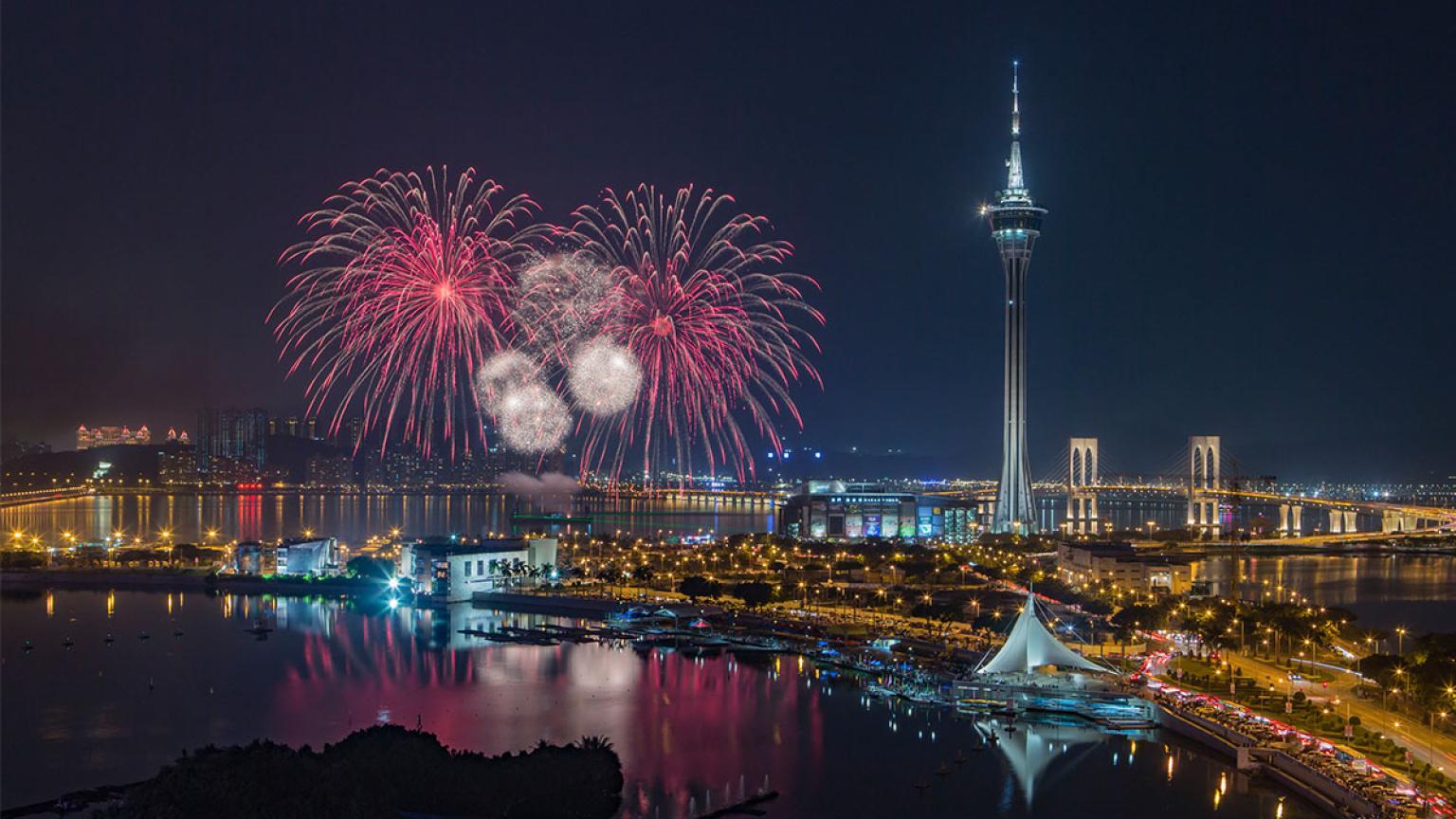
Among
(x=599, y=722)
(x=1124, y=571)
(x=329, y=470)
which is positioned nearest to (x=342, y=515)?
(x=329, y=470)

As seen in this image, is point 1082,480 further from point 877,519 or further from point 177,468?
point 177,468

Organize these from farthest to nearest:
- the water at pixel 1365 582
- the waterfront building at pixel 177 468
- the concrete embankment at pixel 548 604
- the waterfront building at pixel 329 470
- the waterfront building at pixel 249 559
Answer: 1. the waterfront building at pixel 329 470
2. the waterfront building at pixel 177 468
3. the waterfront building at pixel 249 559
4. the water at pixel 1365 582
5. the concrete embankment at pixel 548 604

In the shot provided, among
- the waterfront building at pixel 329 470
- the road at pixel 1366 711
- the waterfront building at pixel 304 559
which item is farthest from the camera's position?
the waterfront building at pixel 329 470

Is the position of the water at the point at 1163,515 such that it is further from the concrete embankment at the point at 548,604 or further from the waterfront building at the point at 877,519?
the concrete embankment at the point at 548,604

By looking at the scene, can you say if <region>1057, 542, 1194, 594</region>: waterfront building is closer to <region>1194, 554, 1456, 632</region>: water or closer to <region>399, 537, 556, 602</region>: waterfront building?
<region>1194, 554, 1456, 632</region>: water

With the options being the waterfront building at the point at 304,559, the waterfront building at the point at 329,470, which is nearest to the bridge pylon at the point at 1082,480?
the waterfront building at the point at 304,559
